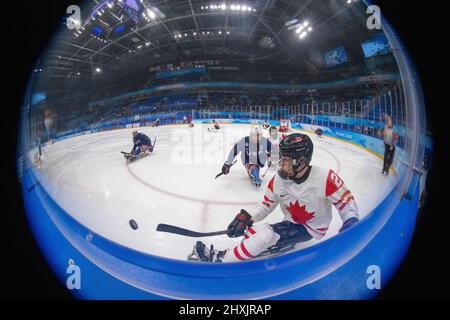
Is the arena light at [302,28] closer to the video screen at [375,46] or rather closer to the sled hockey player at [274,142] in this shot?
the video screen at [375,46]

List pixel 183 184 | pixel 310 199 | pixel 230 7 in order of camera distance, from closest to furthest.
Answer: pixel 230 7, pixel 310 199, pixel 183 184

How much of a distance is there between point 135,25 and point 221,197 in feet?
2.27

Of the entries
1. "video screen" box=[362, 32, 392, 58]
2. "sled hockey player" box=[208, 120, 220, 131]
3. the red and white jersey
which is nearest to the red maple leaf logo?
the red and white jersey

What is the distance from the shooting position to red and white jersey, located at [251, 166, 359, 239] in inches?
Answer: 24.0

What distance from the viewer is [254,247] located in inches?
20.9

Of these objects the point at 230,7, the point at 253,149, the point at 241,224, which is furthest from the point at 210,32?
the point at 241,224

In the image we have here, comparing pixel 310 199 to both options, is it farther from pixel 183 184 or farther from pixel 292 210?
pixel 183 184

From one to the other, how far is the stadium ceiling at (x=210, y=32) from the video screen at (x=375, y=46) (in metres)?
0.04

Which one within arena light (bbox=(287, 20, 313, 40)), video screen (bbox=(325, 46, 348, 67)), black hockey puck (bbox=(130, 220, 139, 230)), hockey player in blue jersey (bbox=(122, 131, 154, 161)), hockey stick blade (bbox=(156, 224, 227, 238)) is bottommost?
hockey stick blade (bbox=(156, 224, 227, 238))

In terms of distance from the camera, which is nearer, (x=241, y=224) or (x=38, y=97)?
Answer: (x=241, y=224)

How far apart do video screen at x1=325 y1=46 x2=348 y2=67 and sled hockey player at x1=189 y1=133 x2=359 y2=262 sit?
265mm

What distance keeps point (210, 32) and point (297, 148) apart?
1.60 feet

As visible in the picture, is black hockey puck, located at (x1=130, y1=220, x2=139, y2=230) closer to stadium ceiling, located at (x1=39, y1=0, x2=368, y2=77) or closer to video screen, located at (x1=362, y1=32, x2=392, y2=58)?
stadium ceiling, located at (x1=39, y1=0, x2=368, y2=77)

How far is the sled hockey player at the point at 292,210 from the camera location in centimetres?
54
